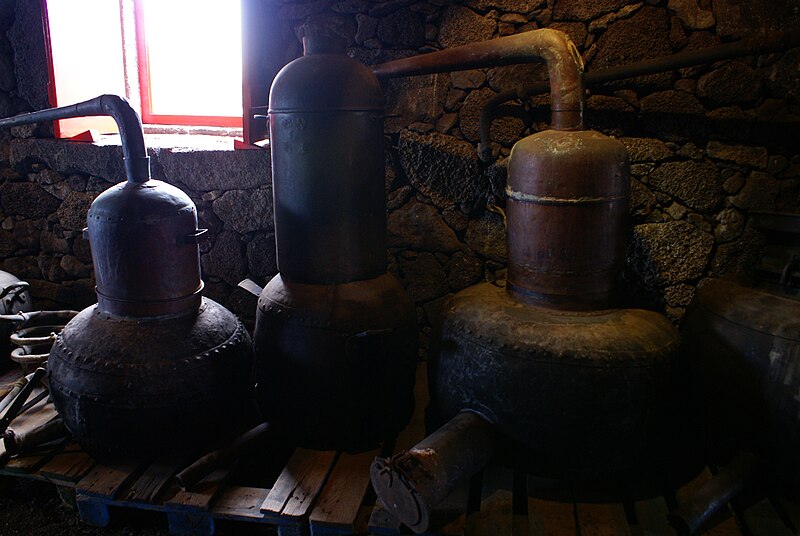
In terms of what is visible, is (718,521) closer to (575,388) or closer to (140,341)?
(575,388)

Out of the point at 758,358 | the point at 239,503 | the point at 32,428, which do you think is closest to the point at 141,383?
the point at 239,503

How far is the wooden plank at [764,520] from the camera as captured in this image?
2.33 meters

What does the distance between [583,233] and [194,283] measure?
1.99 meters

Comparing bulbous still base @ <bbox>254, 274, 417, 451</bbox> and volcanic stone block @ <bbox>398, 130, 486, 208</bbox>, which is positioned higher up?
volcanic stone block @ <bbox>398, 130, 486, 208</bbox>

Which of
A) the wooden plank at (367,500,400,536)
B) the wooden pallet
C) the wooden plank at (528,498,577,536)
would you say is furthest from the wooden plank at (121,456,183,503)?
the wooden plank at (528,498,577,536)

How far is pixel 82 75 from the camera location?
424 cm

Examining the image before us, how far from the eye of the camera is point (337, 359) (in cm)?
273

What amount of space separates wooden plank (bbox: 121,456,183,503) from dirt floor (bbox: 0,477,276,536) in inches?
11.1

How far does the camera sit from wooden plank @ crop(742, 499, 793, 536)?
2.33 metres

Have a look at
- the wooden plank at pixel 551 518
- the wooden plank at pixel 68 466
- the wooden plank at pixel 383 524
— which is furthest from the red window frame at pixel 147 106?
the wooden plank at pixel 551 518

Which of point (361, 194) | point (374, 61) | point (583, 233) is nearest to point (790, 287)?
point (583, 233)

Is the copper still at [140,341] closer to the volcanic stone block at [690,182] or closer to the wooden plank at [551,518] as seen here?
the wooden plank at [551,518]

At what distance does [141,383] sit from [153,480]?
1.53 feet

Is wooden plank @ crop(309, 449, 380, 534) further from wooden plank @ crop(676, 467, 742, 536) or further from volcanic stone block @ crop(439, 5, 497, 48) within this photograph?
volcanic stone block @ crop(439, 5, 497, 48)
